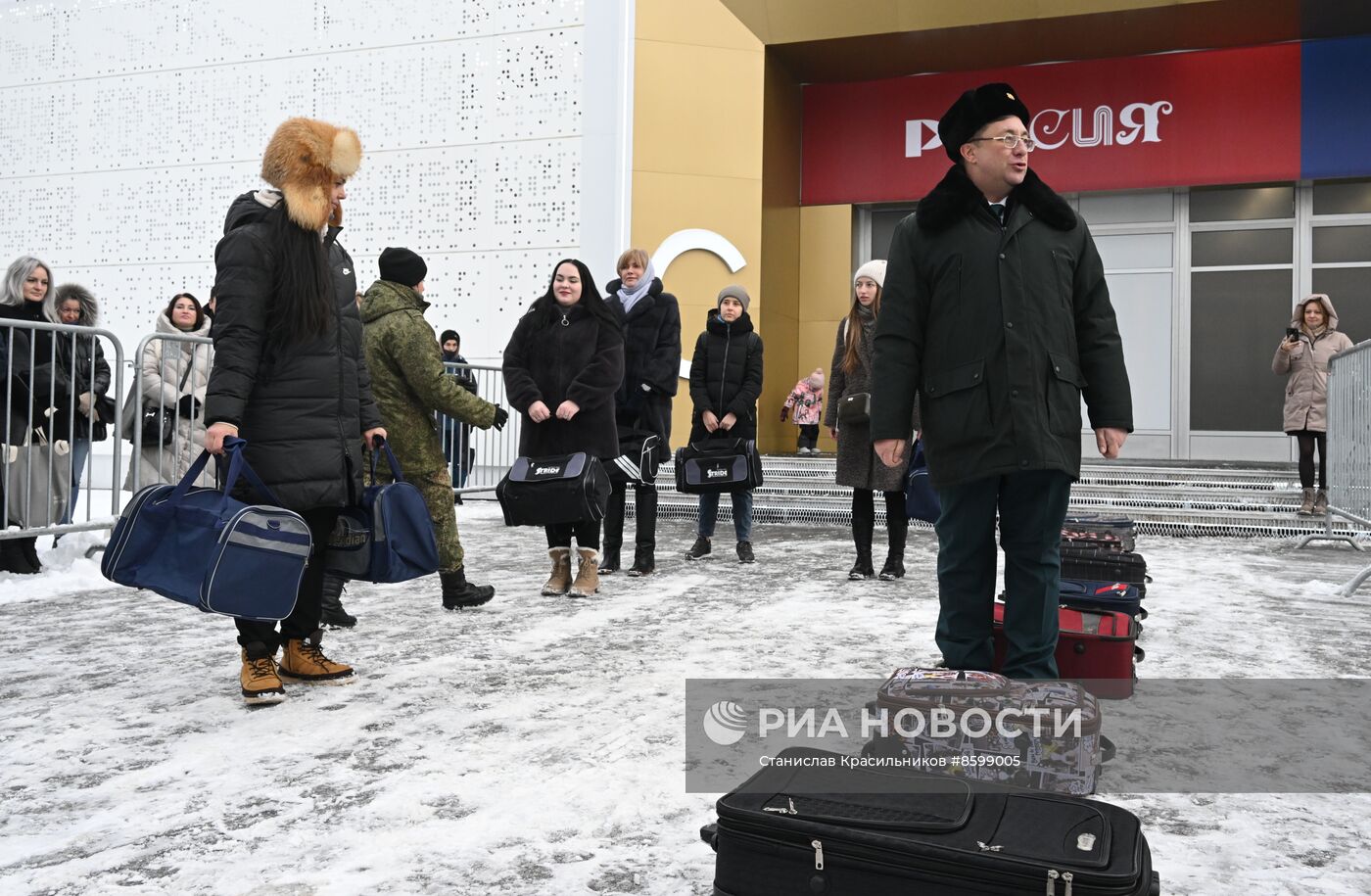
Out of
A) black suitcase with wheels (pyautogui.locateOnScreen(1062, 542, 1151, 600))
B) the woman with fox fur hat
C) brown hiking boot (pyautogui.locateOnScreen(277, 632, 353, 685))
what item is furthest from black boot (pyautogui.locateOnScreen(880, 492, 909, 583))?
the woman with fox fur hat

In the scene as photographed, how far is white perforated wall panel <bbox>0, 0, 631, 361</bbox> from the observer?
1298 centimetres

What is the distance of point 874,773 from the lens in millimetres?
1982

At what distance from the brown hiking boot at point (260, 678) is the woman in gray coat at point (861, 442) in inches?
131

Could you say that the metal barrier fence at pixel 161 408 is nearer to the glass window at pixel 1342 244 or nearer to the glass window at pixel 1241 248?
the glass window at pixel 1241 248

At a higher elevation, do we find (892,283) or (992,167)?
(992,167)

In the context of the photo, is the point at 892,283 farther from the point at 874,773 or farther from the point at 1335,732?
the point at 1335,732

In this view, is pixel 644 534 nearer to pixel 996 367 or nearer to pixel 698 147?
pixel 996 367

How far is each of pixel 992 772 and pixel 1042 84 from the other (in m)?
13.2

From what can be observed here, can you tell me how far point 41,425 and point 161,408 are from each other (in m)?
0.63

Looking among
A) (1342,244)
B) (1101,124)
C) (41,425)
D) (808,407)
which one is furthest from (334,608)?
(1342,244)

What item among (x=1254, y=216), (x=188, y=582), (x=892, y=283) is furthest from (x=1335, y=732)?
(x=1254, y=216)

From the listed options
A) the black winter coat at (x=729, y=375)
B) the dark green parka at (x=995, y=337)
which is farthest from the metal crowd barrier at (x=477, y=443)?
the dark green parka at (x=995, y=337)

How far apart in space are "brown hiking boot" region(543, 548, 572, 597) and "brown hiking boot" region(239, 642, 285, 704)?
2.10 metres

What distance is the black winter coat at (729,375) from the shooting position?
21.7 ft
